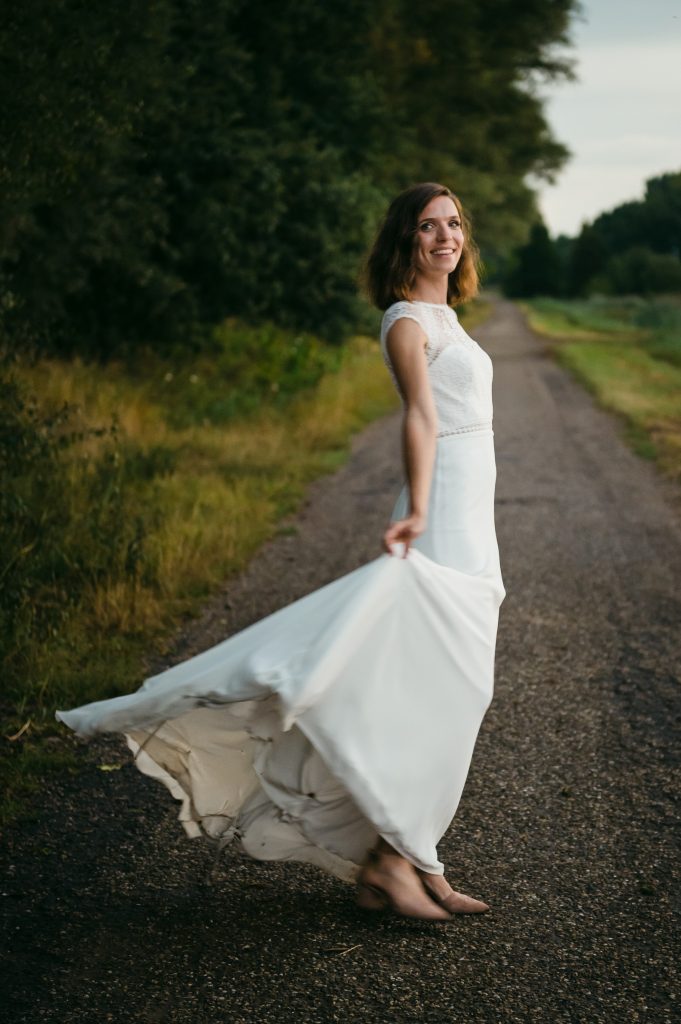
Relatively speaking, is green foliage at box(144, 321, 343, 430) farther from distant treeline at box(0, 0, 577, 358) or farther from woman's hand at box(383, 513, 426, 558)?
woman's hand at box(383, 513, 426, 558)

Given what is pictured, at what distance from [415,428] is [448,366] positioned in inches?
10.1

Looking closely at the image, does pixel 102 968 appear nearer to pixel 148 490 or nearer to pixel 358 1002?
pixel 358 1002

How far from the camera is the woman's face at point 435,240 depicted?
3336 mm

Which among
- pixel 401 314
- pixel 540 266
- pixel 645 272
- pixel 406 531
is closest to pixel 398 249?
pixel 401 314

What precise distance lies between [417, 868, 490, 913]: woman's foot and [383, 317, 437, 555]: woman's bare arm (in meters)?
1.09

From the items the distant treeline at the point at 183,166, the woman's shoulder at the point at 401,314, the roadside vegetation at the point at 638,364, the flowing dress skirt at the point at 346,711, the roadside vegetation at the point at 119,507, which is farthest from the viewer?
→ the roadside vegetation at the point at 638,364

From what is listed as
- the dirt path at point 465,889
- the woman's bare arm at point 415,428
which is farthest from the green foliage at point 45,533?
the woman's bare arm at point 415,428

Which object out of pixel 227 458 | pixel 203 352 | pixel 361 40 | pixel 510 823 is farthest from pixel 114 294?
pixel 510 823

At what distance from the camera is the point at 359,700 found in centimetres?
295

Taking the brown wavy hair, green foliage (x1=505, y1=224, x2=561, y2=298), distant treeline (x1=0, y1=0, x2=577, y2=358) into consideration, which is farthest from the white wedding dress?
green foliage (x1=505, y1=224, x2=561, y2=298)

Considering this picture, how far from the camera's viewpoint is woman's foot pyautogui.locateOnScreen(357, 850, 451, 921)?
3.16 meters

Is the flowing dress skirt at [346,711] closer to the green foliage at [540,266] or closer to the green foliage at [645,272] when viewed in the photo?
the green foliage at [645,272]

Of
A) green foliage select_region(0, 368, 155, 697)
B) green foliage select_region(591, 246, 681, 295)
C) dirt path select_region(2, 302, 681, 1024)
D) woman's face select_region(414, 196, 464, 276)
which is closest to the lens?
dirt path select_region(2, 302, 681, 1024)

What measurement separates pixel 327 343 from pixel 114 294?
16.0ft
